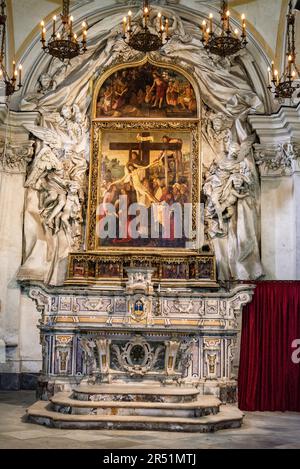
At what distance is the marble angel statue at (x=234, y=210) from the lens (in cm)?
1205

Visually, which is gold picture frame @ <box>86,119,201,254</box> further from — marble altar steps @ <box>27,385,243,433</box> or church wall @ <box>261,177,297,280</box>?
marble altar steps @ <box>27,385,243,433</box>

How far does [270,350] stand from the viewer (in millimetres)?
10953

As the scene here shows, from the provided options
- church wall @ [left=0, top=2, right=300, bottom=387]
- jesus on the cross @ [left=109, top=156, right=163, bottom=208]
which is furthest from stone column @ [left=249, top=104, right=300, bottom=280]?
jesus on the cross @ [left=109, top=156, right=163, bottom=208]

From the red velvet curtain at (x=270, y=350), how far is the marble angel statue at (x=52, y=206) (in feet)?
11.0

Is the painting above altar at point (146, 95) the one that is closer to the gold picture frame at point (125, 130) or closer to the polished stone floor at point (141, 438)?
the gold picture frame at point (125, 130)

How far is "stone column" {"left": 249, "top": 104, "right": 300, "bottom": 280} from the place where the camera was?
1197 cm

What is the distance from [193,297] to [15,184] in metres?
3.90

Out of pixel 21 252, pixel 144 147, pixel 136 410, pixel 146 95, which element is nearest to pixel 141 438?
pixel 136 410

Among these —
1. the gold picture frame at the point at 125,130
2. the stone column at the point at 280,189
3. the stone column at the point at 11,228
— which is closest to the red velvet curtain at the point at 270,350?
the stone column at the point at 280,189

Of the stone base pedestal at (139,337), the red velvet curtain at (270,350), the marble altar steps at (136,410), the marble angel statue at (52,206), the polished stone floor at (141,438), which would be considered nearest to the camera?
the polished stone floor at (141,438)

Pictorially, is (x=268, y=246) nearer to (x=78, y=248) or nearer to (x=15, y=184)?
(x=78, y=248)

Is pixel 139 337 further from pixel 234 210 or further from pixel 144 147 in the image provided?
pixel 144 147

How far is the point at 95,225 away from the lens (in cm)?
1241

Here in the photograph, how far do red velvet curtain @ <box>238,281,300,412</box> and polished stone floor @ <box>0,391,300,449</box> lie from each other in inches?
60.0
